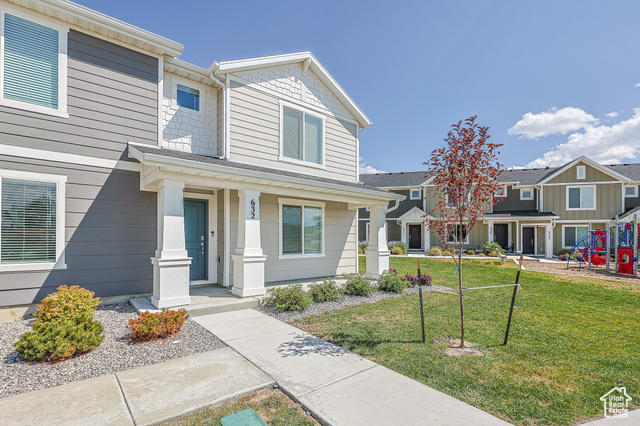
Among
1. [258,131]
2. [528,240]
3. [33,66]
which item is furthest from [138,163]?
[528,240]

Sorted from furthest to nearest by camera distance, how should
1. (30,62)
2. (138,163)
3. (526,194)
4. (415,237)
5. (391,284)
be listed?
(415,237)
(526,194)
(391,284)
(138,163)
(30,62)

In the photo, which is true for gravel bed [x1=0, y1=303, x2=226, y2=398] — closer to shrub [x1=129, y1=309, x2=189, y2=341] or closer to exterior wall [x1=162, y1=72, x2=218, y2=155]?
shrub [x1=129, y1=309, x2=189, y2=341]

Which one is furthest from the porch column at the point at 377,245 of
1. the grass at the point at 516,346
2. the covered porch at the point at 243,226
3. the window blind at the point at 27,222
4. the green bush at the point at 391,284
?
the window blind at the point at 27,222

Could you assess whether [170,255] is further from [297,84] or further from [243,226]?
[297,84]

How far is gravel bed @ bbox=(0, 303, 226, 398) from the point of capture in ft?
11.0

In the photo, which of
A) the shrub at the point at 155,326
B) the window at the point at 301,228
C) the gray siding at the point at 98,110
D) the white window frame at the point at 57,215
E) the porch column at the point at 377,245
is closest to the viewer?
the shrub at the point at 155,326

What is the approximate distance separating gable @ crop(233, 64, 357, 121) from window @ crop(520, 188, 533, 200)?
60.0ft

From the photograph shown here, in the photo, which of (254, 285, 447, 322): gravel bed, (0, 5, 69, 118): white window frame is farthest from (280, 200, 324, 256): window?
(0, 5, 69, 118): white window frame

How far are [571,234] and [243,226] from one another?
925 inches

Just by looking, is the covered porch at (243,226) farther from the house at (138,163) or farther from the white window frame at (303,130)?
the white window frame at (303,130)

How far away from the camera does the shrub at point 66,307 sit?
13.9 feet

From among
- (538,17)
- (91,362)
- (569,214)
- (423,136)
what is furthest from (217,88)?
(569,214)

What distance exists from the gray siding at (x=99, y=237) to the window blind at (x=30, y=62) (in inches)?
50.9

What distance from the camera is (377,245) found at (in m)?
9.45
